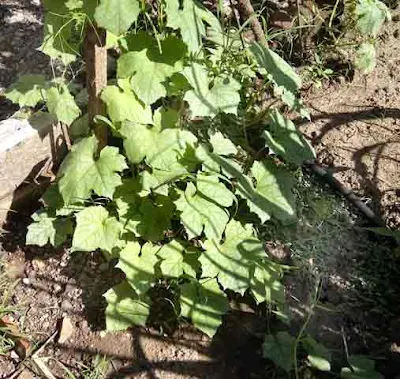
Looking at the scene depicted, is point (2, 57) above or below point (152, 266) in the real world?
above

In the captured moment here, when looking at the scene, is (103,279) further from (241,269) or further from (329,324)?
(329,324)

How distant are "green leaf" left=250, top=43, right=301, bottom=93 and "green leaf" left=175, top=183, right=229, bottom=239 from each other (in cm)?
61

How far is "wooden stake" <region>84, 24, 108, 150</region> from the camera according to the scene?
2145 millimetres

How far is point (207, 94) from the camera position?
232 centimetres

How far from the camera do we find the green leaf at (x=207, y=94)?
223 centimetres

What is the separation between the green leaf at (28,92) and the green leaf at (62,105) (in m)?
0.10

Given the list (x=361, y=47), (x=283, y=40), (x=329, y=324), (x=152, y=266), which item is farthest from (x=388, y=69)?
(x=152, y=266)

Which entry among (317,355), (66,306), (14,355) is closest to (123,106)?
(66,306)

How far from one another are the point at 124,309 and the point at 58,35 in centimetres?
113

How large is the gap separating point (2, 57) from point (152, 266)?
1698 mm

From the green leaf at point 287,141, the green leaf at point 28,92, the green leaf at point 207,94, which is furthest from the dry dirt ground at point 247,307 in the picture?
the green leaf at point 207,94

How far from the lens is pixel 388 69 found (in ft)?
11.4

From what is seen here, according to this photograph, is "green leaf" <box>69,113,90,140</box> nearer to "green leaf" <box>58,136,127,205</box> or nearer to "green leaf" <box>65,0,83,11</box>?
"green leaf" <box>58,136,127,205</box>

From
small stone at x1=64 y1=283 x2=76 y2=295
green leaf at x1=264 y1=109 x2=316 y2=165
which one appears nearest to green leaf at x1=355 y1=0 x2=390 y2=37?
green leaf at x1=264 y1=109 x2=316 y2=165
